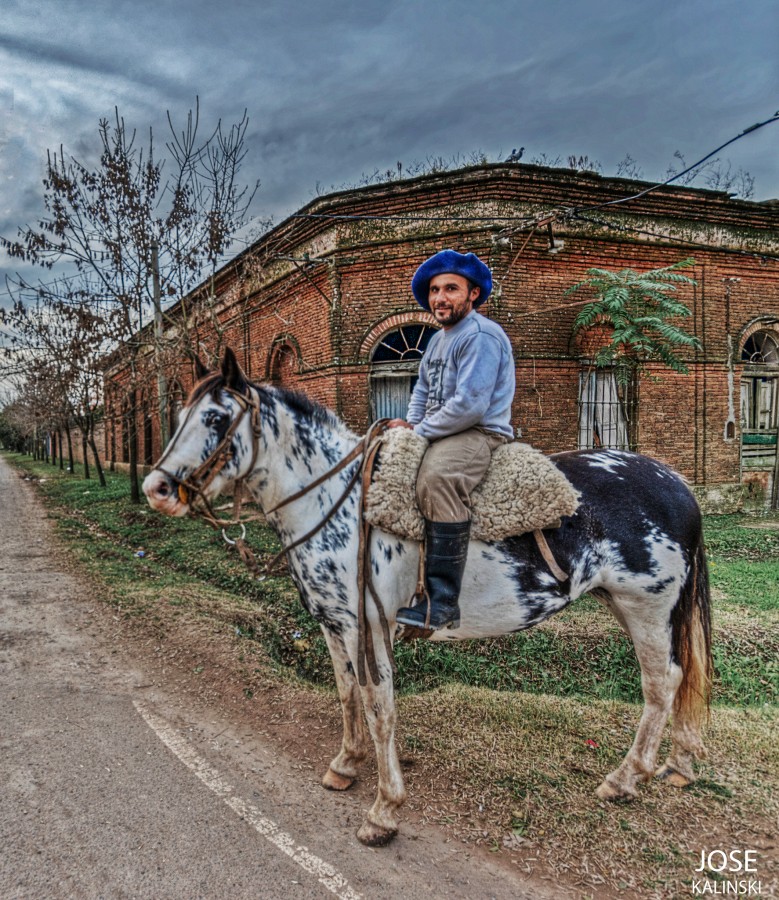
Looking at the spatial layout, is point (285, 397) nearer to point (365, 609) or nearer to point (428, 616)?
point (365, 609)

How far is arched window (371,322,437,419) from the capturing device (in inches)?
416

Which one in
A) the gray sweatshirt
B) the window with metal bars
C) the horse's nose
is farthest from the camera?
the window with metal bars

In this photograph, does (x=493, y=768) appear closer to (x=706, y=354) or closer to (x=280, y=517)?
(x=280, y=517)

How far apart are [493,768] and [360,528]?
167 centimetres

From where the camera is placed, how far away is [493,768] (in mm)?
3086

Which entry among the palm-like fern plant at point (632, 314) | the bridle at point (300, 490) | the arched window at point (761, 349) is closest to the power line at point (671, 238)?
the palm-like fern plant at point (632, 314)

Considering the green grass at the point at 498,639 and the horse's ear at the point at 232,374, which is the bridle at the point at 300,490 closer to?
the horse's ear at the point at 232,374

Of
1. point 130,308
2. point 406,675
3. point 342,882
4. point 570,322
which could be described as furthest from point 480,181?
point 342,882

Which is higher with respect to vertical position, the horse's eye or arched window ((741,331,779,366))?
arched window ((741,331,779,366))

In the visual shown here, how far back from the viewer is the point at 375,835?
8.44ft

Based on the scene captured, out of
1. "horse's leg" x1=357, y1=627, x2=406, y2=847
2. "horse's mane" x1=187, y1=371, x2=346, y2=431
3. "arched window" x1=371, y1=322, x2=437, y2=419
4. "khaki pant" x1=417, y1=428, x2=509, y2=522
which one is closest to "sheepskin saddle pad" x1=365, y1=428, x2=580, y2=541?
"khaki pant" x1=417, y1=428, x2=509, y2=522

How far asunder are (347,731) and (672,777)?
6.03 ft

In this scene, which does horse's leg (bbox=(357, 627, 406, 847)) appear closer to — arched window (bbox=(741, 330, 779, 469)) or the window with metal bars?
the window with metal bars

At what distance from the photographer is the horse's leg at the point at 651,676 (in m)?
2.93
